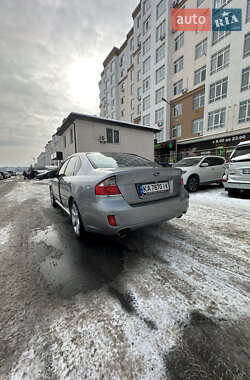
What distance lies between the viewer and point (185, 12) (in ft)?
64.5

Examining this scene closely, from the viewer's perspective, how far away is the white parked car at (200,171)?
259 inches

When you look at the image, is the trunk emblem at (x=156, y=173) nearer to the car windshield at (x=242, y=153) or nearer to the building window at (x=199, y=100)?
the car windshield at (x=242, y=153)

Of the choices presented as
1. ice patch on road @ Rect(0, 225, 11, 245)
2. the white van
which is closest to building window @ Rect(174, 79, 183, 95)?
the white van

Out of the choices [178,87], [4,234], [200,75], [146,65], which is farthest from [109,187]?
[146,65]

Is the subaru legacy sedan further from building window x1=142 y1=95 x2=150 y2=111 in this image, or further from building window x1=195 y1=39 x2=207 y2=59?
building window x1=142 y1=95 x2=150 y2=111

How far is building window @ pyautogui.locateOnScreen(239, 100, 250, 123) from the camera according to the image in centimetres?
1545

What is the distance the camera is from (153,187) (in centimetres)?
226

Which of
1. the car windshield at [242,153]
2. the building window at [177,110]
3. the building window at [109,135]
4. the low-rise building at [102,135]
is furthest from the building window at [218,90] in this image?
the car windshield at [242,153]

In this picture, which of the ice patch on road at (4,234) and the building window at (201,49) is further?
the building window at (201,49)

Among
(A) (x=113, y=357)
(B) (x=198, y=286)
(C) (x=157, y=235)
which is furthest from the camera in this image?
(C) (x=157, y=235)

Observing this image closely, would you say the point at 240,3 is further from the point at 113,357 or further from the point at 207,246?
the point at 113,357

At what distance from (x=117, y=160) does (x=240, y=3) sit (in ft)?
76.4

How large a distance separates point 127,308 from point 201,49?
26.6 meters

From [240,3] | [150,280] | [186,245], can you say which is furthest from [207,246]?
[240,3]
